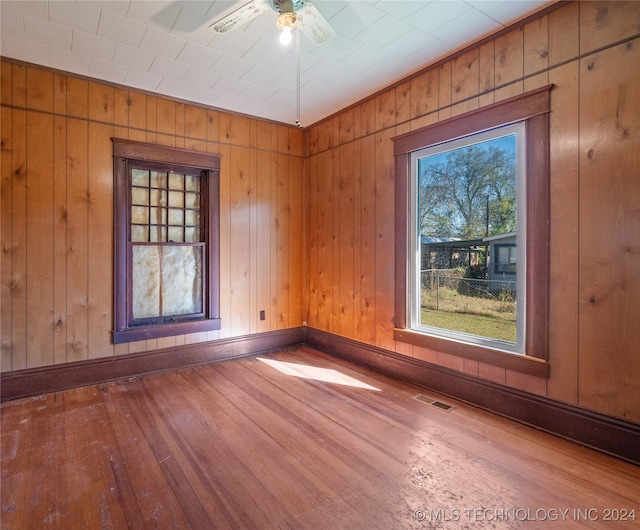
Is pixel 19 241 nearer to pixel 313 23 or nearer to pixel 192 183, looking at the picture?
pixel 192 183

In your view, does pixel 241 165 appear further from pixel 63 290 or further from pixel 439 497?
pixel 439 497

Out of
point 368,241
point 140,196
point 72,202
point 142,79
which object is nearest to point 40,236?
point 72,202

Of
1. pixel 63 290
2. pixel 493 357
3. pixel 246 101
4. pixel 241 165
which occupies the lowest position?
pixel 493 357

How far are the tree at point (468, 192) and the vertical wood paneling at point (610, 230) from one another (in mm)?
504

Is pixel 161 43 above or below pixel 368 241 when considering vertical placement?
above

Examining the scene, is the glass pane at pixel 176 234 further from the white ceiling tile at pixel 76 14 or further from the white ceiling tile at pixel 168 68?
the white ceiling tile at pixel 76 14

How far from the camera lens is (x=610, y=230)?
2.01 meters

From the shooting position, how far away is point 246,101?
142 inches

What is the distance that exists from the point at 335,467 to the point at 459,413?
115 centimetres

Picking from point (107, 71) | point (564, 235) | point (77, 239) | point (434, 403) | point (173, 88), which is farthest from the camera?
point (173, 88)

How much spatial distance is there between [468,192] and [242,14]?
81.6 inches

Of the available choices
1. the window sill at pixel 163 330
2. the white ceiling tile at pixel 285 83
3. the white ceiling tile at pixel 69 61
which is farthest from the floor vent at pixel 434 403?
the white ceiling tile at pixel 69 61

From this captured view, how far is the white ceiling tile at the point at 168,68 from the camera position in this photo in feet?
9.24

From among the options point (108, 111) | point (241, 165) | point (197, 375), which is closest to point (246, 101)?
point (241, 165)
